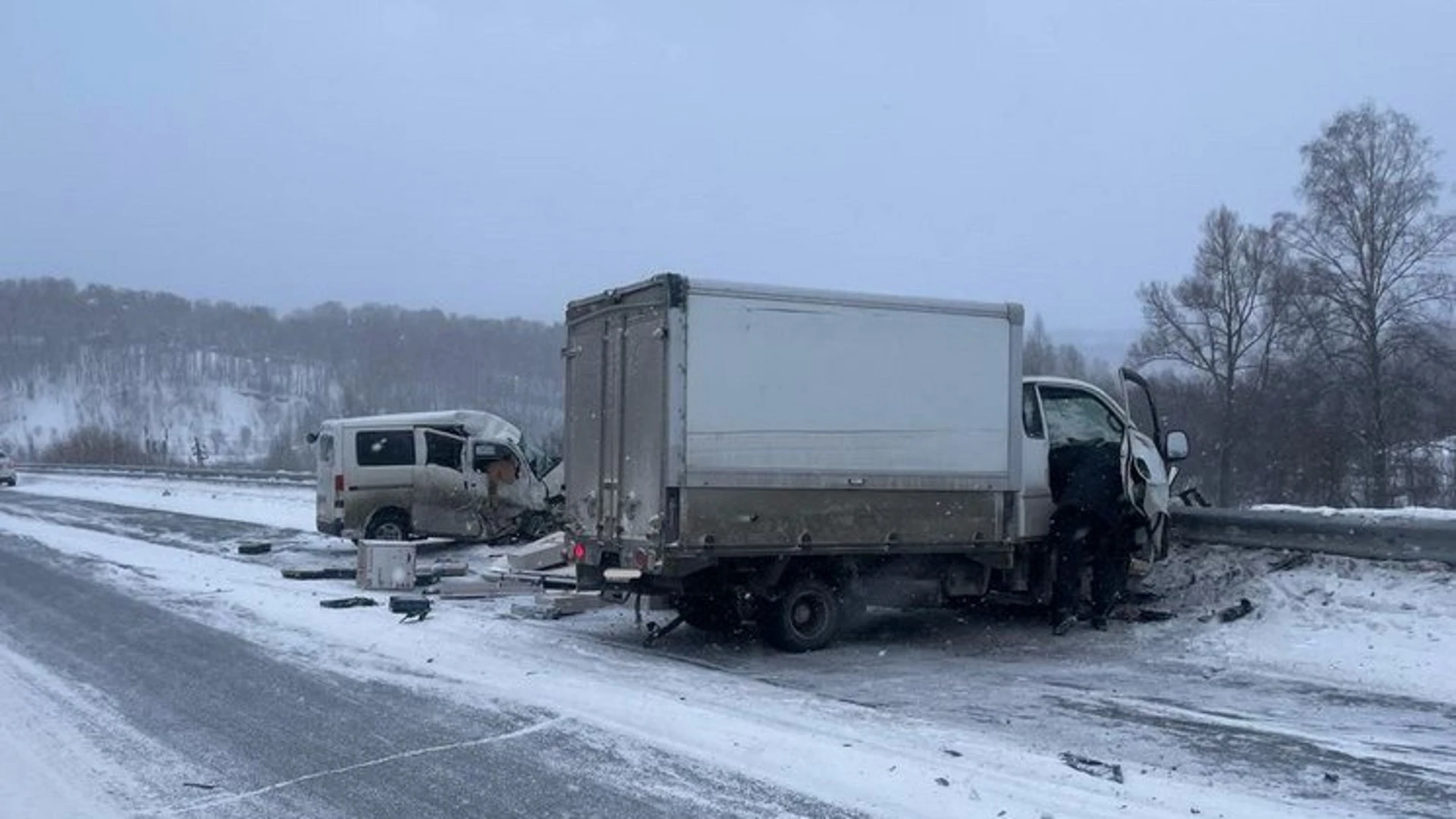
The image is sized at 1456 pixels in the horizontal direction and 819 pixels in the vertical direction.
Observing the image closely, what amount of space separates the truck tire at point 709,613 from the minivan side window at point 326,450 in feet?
34.2

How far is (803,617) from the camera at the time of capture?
11.7 meters

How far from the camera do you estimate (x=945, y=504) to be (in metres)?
11.8

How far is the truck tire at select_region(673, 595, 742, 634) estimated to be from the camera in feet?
39.3

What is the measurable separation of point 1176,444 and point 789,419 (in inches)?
165

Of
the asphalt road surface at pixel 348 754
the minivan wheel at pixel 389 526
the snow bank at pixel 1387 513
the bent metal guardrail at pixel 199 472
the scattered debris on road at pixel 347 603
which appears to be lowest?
the asphalt road surface at pixel 348 754

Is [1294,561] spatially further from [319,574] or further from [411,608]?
[319,574]

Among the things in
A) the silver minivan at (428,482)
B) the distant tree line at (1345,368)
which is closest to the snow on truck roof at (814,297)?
the silver minivan at (428,482)

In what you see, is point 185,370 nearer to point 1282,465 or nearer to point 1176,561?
point 1282,465

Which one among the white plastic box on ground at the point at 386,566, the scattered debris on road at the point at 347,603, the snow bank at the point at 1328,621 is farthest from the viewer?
the white plastic box on ground at the point at 386,566

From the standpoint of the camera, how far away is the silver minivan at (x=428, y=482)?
21062mm

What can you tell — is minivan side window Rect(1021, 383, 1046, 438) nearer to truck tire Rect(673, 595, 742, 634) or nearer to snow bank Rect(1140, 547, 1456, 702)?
snow bank Rect(1140, 547, 1456, 702)

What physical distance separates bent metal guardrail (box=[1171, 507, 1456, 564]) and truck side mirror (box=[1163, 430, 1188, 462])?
76 cm

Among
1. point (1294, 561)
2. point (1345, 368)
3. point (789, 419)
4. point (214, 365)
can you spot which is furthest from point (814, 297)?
point (214, 365)

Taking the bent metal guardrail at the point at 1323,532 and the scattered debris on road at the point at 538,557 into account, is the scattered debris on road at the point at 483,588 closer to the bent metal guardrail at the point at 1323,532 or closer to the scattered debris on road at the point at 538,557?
the scattered debris on road at the point at 538,557
